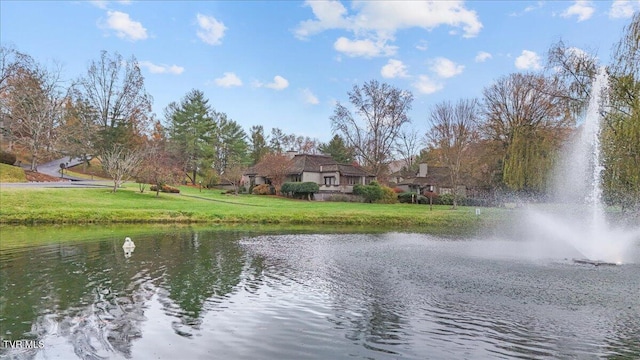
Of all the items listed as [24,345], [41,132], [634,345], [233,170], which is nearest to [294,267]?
[24,345]

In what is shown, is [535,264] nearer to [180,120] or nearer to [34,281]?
[34,281]

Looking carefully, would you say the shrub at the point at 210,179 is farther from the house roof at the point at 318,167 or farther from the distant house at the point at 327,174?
the distant house at the point at 327,174

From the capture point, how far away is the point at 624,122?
22875 millimetres

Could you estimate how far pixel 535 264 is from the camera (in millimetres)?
15969

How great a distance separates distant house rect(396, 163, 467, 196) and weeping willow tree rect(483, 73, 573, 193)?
1328 cm

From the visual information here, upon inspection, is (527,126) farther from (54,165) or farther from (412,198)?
(54,165)

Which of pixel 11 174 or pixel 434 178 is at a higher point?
pixel 434 178

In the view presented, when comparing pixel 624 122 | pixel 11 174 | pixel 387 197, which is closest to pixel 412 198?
pixel 387 197

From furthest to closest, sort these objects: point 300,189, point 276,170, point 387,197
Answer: point 276,170 < point 300,189 < point 387,197

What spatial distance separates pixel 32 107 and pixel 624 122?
210ft

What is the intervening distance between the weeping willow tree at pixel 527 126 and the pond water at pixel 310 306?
72.2 ft

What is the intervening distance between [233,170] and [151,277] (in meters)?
47.0

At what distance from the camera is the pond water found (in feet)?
24.1

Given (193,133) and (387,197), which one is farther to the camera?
(193,133)
